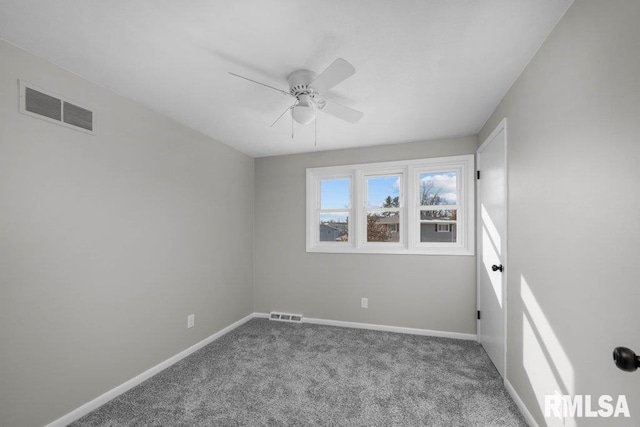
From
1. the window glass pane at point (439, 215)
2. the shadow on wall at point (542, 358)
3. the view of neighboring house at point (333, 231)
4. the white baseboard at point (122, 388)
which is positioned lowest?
the white baseboard at point (122, 388)

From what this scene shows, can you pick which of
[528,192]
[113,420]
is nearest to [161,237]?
[113,420]

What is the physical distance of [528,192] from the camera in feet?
6.15

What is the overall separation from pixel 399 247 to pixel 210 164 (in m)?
2.63

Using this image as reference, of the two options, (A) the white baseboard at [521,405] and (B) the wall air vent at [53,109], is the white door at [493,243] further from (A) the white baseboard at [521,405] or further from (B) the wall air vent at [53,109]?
(B) the wall air vent at [53,109]

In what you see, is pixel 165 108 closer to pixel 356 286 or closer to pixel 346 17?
pixel 346 17

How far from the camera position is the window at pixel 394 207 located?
3.49m

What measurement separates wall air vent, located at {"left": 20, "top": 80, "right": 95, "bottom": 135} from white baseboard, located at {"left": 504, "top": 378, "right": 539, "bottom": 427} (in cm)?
369

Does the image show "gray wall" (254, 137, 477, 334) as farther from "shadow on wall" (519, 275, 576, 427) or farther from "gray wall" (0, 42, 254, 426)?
"shadow on wall" (519, 275, 576, 427)

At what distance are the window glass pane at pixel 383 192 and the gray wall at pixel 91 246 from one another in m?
2.13

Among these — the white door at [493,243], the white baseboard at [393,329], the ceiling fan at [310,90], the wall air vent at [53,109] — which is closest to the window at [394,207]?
the white door at [493,243]

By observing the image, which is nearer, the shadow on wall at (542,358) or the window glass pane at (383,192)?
the shadow on wall at (542,358)

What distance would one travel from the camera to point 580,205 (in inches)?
51.8

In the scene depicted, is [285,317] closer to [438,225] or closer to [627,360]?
[438,225]

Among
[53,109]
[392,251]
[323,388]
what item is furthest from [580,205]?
[53,109]
